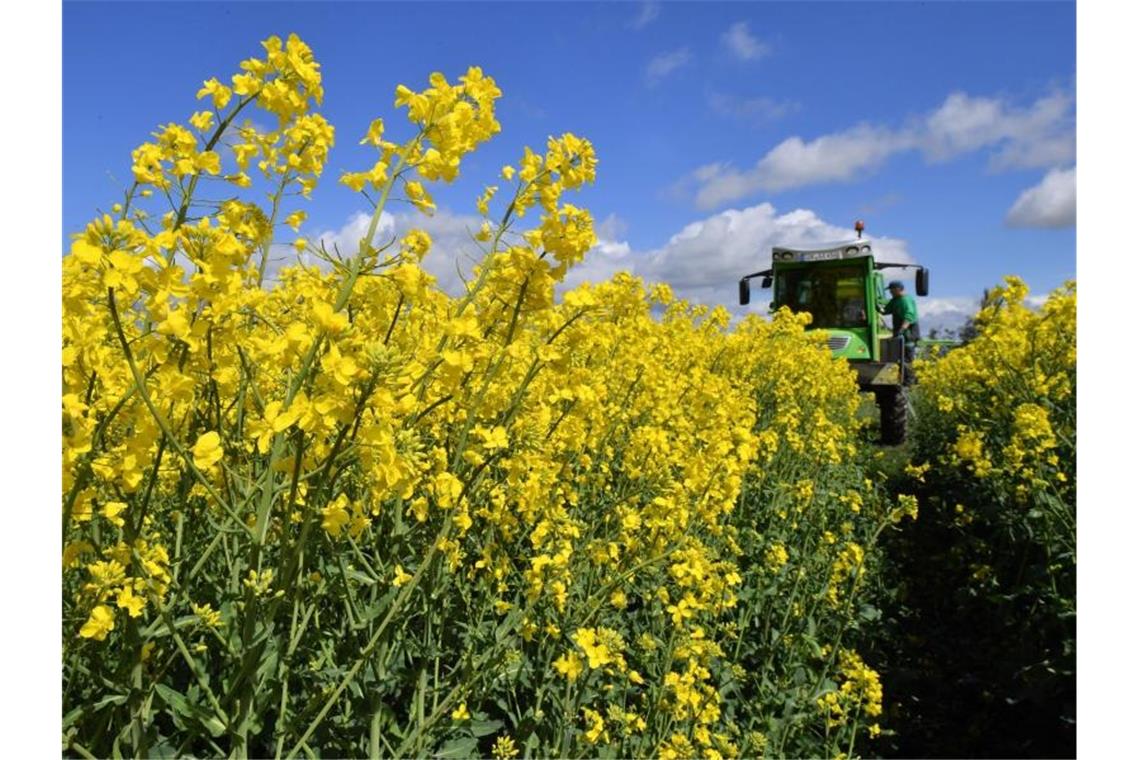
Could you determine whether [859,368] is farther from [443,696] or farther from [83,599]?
[83,599]

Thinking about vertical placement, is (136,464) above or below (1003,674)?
above

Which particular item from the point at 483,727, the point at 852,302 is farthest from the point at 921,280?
the point at 483,727

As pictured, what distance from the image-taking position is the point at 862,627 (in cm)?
451

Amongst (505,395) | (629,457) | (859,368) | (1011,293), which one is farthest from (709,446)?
(859,368)

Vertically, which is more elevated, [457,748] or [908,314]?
[908,314]

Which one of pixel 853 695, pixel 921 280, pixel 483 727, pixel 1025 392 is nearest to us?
pixel 483 727

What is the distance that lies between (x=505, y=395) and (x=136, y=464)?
4.49ft

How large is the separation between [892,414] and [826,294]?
7.13ft

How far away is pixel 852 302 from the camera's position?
1193 cm

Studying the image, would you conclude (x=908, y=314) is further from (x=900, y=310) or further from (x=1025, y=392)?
(x=1025, y=392)

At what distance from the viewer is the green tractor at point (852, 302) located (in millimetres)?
11328

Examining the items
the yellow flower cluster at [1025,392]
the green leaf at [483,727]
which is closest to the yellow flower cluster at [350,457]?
the green leaf at [483,727]

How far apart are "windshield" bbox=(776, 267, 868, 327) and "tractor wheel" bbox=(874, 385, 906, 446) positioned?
3.91 feet

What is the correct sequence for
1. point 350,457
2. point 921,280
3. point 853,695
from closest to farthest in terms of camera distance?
point 350,457
point 853,695
point 921,280
